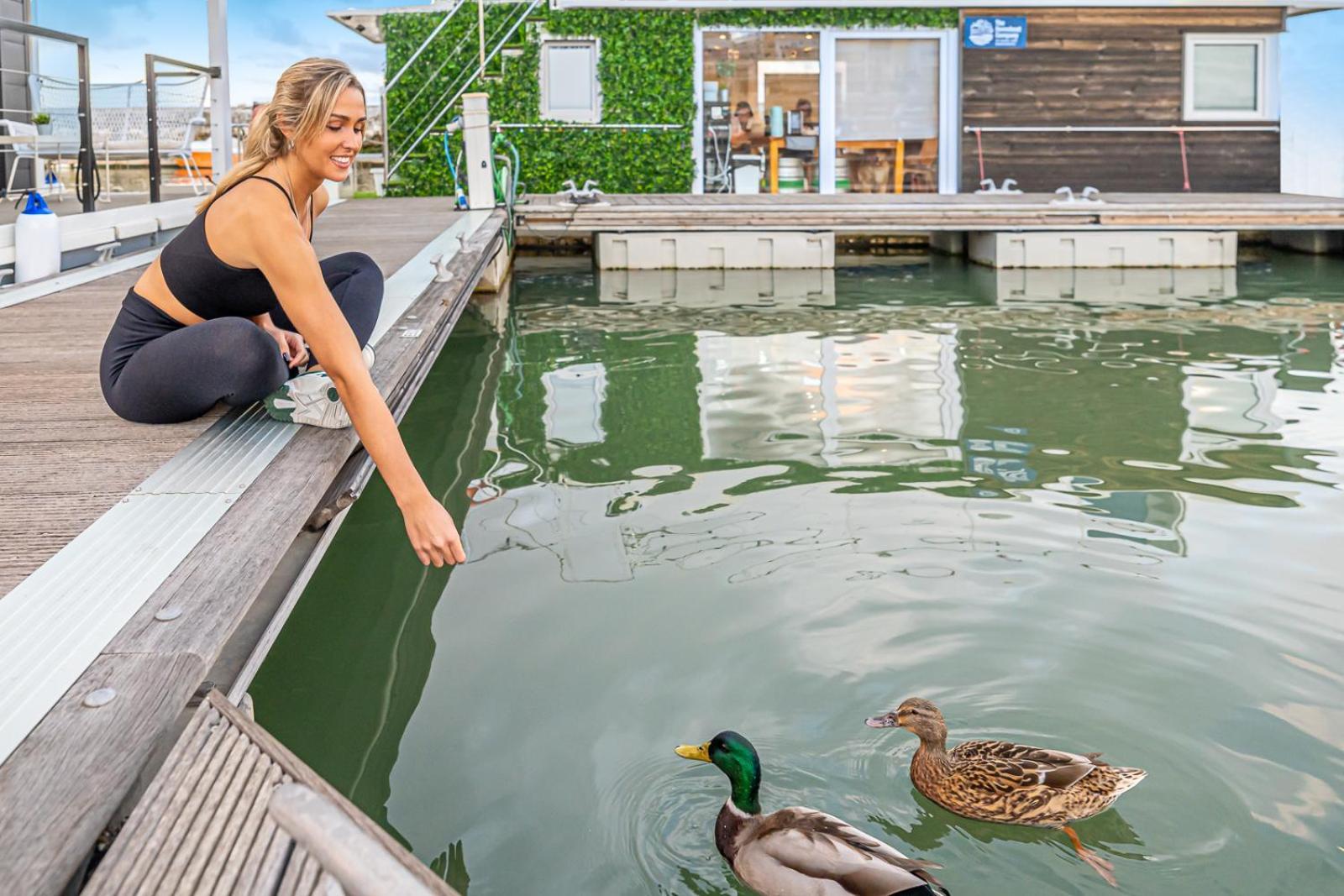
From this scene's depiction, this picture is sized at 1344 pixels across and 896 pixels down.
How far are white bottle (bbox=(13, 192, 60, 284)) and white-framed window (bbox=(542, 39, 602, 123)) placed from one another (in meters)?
9.61

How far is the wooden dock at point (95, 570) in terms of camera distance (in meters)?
1.54

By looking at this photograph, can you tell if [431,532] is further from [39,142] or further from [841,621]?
[39,142]

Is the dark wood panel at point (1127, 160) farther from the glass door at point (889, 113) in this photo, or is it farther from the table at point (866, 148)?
the table at point (866, 148)

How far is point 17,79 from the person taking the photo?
11.7 m

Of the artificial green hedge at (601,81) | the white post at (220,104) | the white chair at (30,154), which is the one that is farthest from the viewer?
the artificial green hedge at (601,81)

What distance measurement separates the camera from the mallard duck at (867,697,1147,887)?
2.54 m

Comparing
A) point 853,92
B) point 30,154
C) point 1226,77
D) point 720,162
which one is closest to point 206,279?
point 30,154

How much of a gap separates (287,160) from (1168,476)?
3.60 m

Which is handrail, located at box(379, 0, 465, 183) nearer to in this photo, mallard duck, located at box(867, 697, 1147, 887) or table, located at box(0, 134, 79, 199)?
table, located at box(0, 134, 79, 199)

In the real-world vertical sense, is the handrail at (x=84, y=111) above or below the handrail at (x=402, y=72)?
below

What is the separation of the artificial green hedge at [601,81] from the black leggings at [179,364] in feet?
42.6

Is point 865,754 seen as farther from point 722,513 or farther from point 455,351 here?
point 455,351

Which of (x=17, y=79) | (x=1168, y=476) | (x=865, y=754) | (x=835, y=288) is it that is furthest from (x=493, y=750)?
(x=17, y=79)

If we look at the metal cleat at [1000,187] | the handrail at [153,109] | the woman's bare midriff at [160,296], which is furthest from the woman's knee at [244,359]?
the metal cleat at [1000,187]
